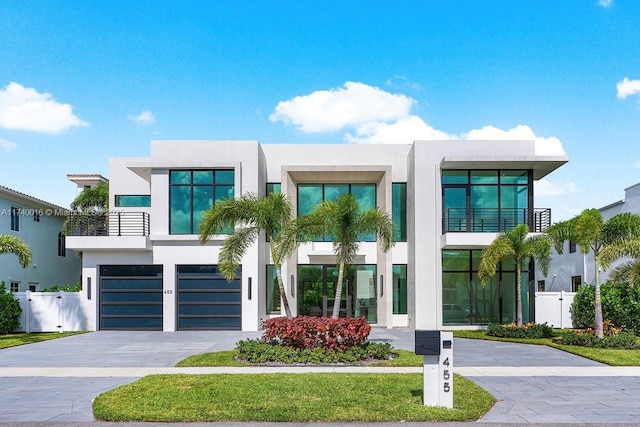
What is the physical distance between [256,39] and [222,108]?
106 inches

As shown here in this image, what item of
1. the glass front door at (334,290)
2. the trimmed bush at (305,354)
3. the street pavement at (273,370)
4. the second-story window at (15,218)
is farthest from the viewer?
the second-story window at (15,218)

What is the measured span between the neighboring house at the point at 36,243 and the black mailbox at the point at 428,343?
22.7 metres

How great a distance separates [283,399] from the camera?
8.97m

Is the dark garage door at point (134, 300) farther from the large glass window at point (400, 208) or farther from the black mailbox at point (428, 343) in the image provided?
the black mailbox at point (428, 343)

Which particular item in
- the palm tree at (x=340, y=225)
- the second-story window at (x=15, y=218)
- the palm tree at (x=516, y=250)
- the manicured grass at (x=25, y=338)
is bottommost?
the manicured grass at (x=25, y=338)

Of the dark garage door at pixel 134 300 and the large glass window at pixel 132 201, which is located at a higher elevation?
the large glass window at pixel 132 201

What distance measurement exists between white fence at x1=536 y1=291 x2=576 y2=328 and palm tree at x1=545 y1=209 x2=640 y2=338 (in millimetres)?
5688

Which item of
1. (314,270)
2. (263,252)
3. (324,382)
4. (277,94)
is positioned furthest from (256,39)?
(324,382)

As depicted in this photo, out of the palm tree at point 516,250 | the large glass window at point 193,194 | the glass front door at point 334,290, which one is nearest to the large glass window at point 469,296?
the palm tree at point 516,250

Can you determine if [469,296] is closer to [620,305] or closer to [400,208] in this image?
[400,208]

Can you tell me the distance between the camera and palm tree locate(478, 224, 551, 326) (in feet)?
62.7

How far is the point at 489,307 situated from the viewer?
870 inches

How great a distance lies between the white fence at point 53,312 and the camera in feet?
71.3

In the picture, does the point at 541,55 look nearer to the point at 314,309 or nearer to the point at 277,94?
the point at 277,94
